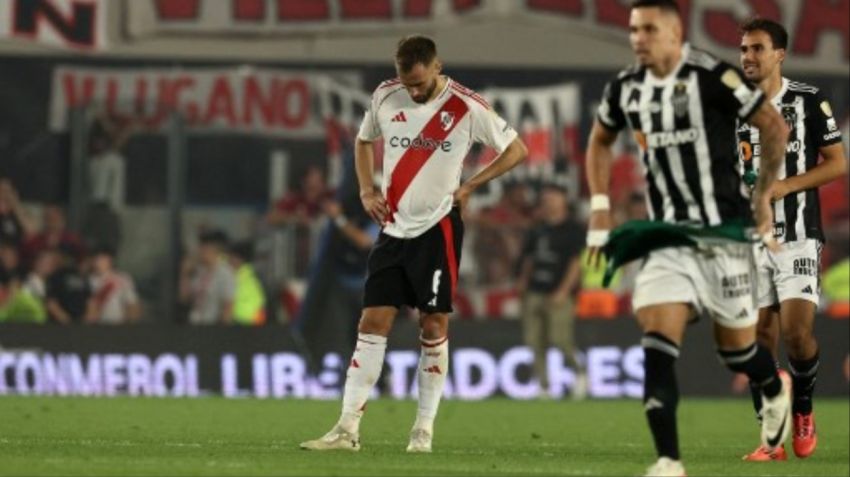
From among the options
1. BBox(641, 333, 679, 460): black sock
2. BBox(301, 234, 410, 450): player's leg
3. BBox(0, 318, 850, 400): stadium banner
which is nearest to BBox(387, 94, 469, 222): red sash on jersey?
BBox(301, 234, 410, 450): player's leg

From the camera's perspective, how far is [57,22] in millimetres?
26484

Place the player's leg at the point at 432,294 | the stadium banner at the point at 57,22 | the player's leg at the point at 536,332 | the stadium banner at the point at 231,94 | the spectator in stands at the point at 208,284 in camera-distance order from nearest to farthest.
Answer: the player's leg at the point at 432,294 < the player's leg at the point at 536,332 < the spectator in stands at the point at 208,284 < the stadium banner at the point at 231,94 < the stadium banner at the point at 57,22

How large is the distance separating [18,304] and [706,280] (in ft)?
49.3

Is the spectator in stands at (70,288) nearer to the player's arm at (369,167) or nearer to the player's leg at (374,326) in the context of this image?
the player's arm at (369,167)

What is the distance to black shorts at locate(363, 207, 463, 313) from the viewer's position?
12.3 m

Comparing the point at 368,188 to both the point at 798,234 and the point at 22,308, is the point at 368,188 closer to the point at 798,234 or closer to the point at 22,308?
the point at 798,234

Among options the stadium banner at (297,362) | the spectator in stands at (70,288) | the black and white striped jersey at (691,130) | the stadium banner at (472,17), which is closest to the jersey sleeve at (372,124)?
the black and white striped jersey at (691,130)

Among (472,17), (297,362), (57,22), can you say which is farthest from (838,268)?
(57,22)

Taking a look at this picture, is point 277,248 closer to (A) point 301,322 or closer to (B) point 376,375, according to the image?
(A) point 301,322

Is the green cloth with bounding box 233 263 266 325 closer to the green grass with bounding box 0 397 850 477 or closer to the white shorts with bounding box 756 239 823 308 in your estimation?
the green grass with bounding box 0 397 850 477

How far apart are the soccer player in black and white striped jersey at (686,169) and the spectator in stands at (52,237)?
14.8 m

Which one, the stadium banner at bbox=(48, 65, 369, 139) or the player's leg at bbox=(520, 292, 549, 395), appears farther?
the stadium banner at bbox=(48, 65, 369, 139)

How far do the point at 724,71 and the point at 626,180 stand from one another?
16659 mm

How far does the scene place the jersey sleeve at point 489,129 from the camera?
12523mm
